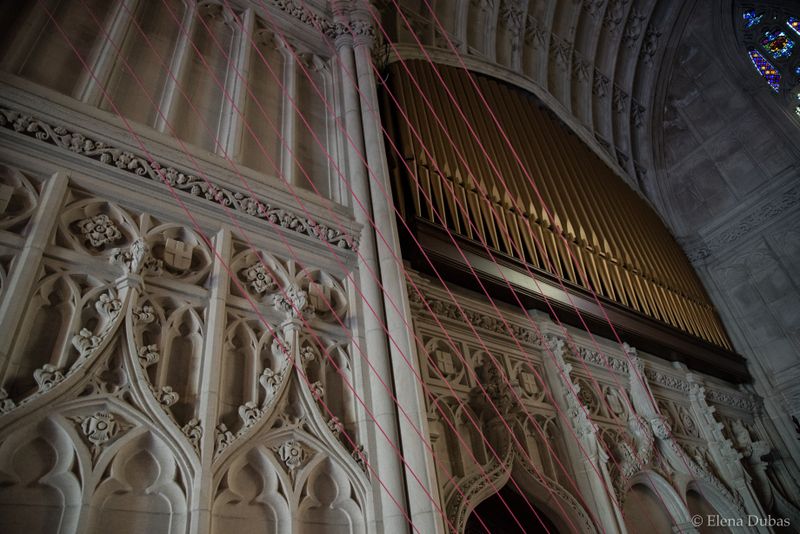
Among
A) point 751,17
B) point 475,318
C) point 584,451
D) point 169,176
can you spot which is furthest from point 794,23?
point 169,176

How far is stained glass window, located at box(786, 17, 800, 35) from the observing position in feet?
28.2

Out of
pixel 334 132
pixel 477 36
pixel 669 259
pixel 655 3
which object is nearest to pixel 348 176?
pixel 334 132

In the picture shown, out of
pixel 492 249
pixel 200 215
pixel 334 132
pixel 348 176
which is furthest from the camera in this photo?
pixel 492 249

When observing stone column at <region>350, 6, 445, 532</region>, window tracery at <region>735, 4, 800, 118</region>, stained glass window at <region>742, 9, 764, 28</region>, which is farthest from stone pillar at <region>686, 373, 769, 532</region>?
stained glass window at <region>742, 9, 764, 28</region>

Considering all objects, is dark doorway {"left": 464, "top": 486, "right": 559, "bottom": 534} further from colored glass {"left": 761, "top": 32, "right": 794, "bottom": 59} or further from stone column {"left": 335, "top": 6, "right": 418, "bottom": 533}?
colored glass {"left": 761, "top": 32, "right": 794, "bottom": 59}

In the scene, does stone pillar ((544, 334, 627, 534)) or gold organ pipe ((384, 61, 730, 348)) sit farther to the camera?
gold organ pipe ((384, 61, 730, 348))

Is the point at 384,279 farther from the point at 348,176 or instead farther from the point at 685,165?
the point at 685,165

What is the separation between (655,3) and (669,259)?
16.2 ft

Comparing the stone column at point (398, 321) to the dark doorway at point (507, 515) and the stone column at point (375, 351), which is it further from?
the dark doorway at point (507, 515)

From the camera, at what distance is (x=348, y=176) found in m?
3.85

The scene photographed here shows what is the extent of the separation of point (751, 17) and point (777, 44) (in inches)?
28.5

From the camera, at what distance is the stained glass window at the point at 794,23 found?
8.60 metres

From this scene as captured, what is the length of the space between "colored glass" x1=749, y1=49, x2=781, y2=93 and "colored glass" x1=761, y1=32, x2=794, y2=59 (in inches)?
5.6

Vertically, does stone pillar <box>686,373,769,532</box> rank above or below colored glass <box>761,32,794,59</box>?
below
